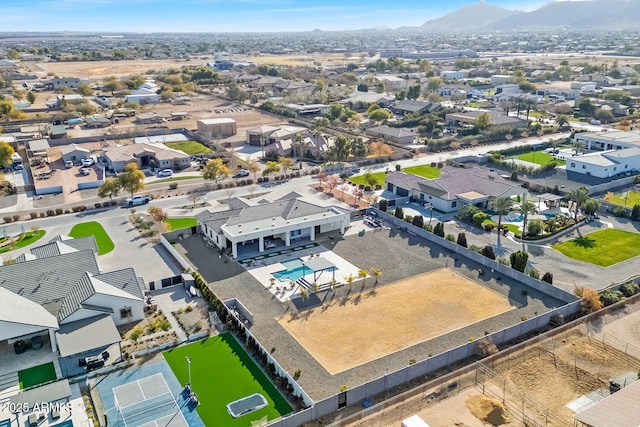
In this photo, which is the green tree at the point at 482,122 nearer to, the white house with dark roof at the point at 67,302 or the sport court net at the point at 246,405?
the white house with dark roof at the point at 67,302

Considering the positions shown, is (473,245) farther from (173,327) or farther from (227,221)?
(173,327)

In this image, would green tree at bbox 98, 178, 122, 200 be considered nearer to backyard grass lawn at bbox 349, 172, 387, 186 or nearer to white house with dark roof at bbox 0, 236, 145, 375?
white house with dark roof at bbox 0, 236, 145, 375

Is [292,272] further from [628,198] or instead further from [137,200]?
[628,198]

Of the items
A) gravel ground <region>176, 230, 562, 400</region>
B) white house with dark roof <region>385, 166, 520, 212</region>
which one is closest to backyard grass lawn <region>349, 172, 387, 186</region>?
white house with dark roof <region>385, 166, 520, 212</region>

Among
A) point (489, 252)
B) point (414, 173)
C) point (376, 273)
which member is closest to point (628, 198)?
point (414, 173)

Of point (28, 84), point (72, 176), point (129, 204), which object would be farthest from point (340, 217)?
point (28, 84)
